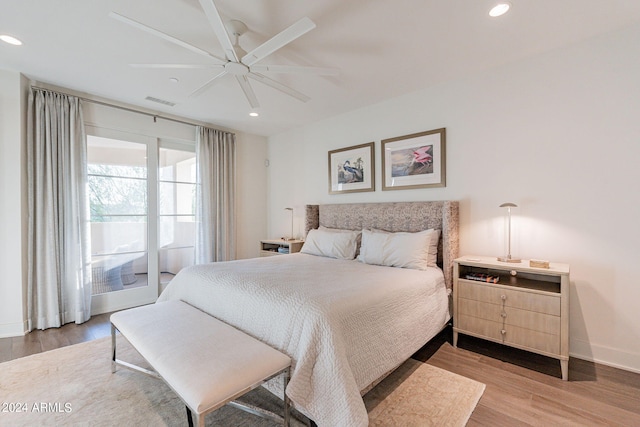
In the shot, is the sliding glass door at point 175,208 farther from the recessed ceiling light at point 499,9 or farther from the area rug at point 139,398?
the recessed ceiling light at point 499,9

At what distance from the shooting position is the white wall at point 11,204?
2818mm

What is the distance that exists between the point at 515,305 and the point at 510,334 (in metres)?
0.25

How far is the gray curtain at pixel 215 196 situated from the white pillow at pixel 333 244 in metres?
1.58

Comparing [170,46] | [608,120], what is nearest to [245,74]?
[170,46]

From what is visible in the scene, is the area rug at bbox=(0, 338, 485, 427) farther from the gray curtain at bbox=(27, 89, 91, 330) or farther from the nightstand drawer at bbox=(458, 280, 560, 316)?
the gray curtain at bbox=(27, 89, 91, 330)

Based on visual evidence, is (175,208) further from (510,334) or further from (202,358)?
(510,334)

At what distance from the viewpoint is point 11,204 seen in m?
2.85

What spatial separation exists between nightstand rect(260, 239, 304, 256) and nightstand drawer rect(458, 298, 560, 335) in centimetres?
234

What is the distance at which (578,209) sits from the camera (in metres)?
2.35

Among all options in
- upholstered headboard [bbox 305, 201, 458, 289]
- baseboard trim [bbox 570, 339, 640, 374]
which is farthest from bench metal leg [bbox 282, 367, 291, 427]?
baseboard trim [bbox 570, 339, 640, 374]

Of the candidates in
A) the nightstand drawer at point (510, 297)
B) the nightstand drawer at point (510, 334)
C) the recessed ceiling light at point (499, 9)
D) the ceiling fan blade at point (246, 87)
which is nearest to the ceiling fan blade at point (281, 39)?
the ceiling fan blade at point (246, 87)

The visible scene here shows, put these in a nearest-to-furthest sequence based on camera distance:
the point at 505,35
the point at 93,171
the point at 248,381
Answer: the point at 248,381, the point at 505,35, the point at 93,171

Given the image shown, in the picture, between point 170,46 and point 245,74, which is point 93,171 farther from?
point 245,74

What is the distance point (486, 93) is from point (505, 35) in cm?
65
